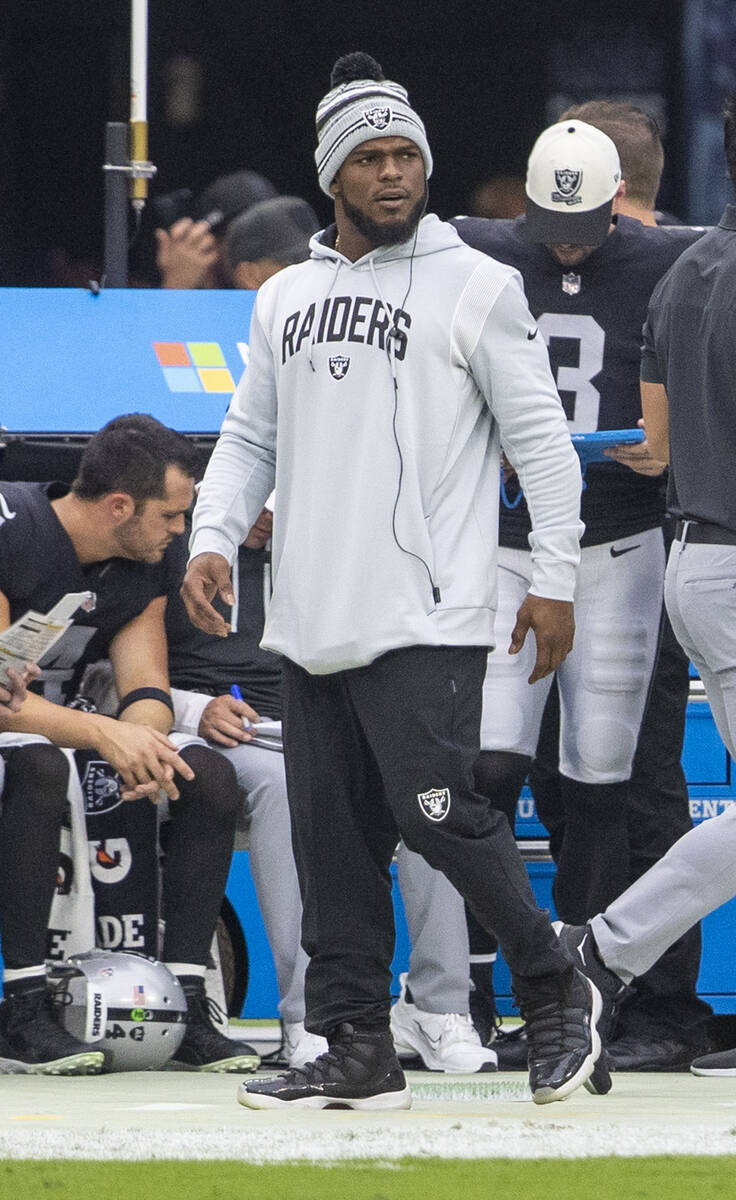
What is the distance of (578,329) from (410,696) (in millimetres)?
1493

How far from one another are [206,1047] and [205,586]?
4.73ft

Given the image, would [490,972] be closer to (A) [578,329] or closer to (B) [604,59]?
(A) [578,329]

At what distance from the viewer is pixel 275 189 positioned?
6848mm

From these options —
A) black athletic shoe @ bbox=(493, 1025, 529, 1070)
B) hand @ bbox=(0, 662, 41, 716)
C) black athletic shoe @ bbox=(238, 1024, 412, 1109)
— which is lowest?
black athletic shoe @ bbox=(493, 1025, 529, 1070)

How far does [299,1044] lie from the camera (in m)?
4.41

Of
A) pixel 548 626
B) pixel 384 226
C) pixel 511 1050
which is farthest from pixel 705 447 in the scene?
pixel 511 1050

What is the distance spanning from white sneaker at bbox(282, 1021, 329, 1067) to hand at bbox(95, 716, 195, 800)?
55cm

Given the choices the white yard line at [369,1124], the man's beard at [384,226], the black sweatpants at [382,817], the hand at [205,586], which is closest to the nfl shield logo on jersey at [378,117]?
the man's beard at [384,226]

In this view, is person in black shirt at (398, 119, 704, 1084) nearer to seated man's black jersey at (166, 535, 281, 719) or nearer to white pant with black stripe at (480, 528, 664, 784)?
white pant with black stripe at (480, 528, 664, 784)

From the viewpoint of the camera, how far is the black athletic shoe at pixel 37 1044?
429 centimetres

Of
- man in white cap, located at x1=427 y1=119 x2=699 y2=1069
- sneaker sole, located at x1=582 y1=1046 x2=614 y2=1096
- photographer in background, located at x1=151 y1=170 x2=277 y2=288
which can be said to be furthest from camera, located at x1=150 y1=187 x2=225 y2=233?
sneaker sole, located at x1=582 y1=1046 x2=614 y2=1096

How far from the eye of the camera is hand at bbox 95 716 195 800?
4410mm

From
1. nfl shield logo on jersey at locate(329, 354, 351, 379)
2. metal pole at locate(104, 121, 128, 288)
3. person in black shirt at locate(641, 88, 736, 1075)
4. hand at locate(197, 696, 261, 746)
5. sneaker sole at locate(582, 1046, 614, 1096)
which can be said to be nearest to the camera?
nfl shield logo on jersey at locate(329, 354, 351, 379)

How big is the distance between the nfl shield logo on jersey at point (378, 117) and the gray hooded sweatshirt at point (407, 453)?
19 cm
